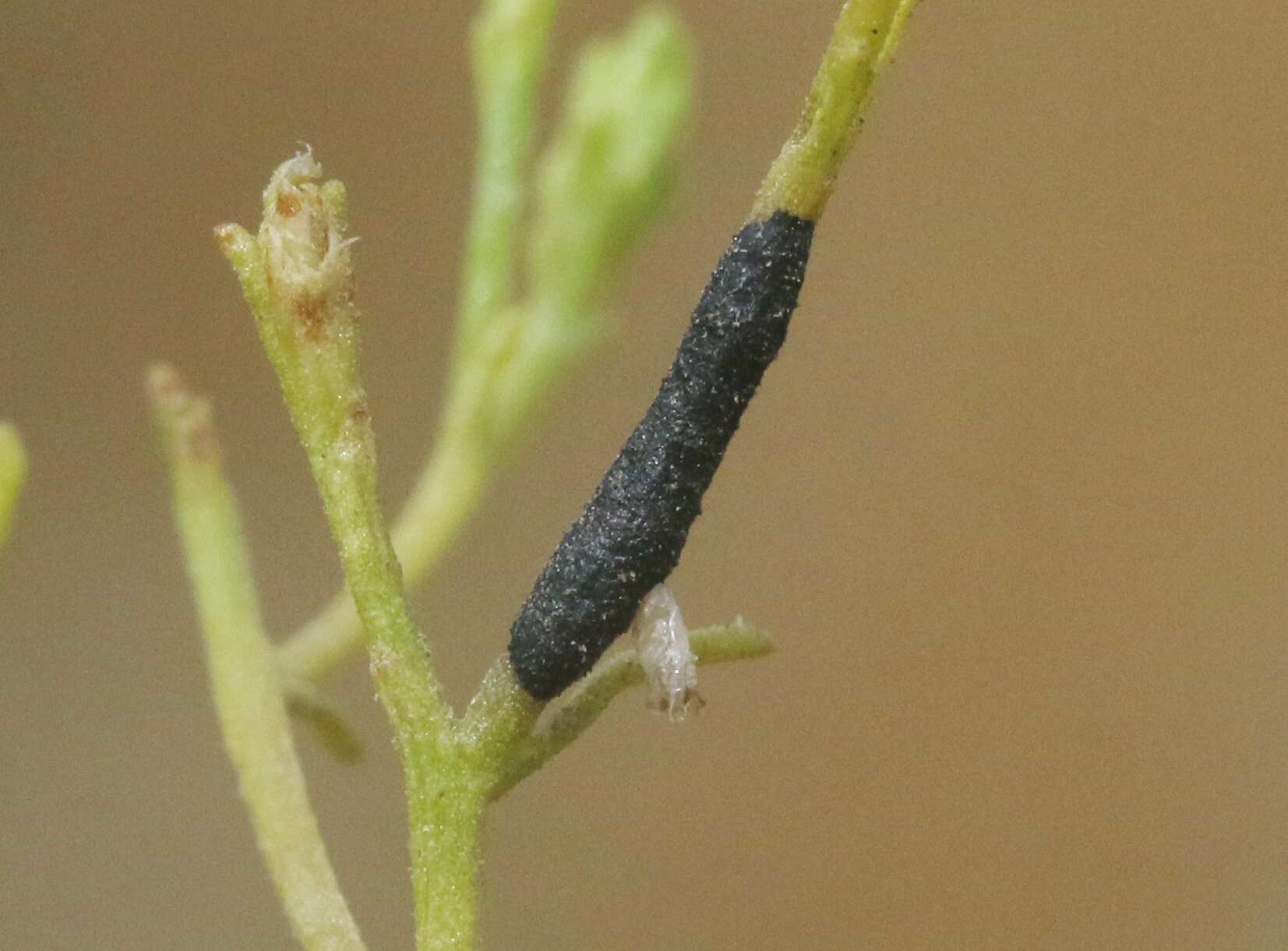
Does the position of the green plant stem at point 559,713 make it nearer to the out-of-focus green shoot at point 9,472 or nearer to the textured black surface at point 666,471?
the textured black surface at point 666,471

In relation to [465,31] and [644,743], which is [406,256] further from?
[644,743]

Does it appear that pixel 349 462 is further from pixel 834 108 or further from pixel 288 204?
pixel 834 108

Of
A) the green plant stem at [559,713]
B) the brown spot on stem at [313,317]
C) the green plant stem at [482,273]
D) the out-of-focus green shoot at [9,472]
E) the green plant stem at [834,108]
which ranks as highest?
the green plant stem at [482,273]

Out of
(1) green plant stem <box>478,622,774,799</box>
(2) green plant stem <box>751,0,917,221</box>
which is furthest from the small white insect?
(2) green plant stem <box>751,0,917,221</box>

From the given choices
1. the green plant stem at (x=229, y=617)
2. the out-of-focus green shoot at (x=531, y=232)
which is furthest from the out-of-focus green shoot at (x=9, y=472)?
the out-of-focus green shoot at (x=531, y=232)

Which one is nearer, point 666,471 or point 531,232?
point 666,471

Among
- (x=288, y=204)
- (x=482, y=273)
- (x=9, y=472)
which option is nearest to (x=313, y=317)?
(x=288, y=204)
